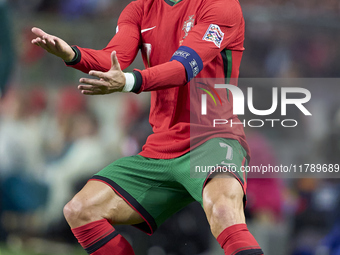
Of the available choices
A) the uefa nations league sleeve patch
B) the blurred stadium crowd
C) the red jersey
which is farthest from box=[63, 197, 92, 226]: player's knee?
the blurred stadium crowd

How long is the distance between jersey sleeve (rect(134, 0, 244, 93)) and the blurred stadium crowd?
1264 millimetres

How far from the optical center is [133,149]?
3156 millimetres

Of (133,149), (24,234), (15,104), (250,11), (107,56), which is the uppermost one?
(250,11)

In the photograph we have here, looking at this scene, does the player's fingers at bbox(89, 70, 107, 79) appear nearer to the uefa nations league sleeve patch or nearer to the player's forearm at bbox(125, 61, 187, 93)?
the player's forearm at bbox(125, 61, 187, 93)

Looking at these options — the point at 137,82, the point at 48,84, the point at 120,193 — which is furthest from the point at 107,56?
the point at 48,84

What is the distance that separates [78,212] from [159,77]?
0.72m

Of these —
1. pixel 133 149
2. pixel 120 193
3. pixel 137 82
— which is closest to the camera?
pixel 137 82

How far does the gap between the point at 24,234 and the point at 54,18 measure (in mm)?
1742

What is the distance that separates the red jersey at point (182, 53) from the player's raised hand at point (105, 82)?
32cm

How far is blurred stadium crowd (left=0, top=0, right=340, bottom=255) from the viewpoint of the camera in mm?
3125

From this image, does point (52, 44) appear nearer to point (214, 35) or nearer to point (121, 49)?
point (121, 49)

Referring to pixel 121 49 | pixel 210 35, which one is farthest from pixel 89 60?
pixel 210 35

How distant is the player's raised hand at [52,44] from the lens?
1703mm

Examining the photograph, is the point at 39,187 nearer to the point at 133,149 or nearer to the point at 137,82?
the point at 133,149
